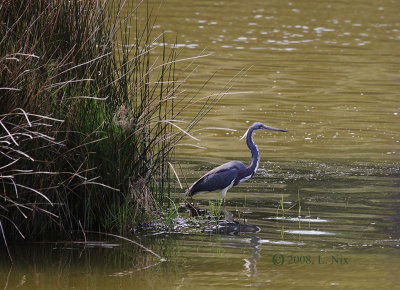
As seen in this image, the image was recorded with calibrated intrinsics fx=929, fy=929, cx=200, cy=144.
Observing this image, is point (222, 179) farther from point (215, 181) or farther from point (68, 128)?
point (68, 128)

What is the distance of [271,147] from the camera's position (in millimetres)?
9555

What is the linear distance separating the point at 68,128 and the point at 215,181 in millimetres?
1745

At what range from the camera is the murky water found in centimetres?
574

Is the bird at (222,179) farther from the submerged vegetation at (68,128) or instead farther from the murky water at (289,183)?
the submerged vegetation at (68,128)

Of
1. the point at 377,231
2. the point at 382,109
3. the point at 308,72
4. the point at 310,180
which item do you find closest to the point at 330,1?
the point at 308,72

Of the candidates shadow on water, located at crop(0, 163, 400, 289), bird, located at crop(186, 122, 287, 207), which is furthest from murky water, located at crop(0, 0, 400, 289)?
bird, located at crop(186, 122, 287, 207)

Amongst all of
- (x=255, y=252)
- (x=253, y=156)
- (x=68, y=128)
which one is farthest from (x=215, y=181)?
(x=68, y=128)

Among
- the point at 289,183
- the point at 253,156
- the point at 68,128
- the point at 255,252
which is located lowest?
the point at 255,252

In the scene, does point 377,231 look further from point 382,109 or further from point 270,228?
point 382,109

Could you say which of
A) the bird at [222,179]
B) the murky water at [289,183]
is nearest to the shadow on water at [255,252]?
the murky water at [289,183]

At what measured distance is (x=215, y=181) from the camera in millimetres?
7441

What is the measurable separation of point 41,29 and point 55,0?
229 millimetres

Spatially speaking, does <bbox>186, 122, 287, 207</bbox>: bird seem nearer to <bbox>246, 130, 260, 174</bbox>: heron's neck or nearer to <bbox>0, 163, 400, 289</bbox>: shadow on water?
<bbox>246, 130, 260, 174</bbox>: heron's neck

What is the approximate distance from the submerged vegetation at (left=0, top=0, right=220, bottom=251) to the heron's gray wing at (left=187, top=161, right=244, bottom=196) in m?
0.83
